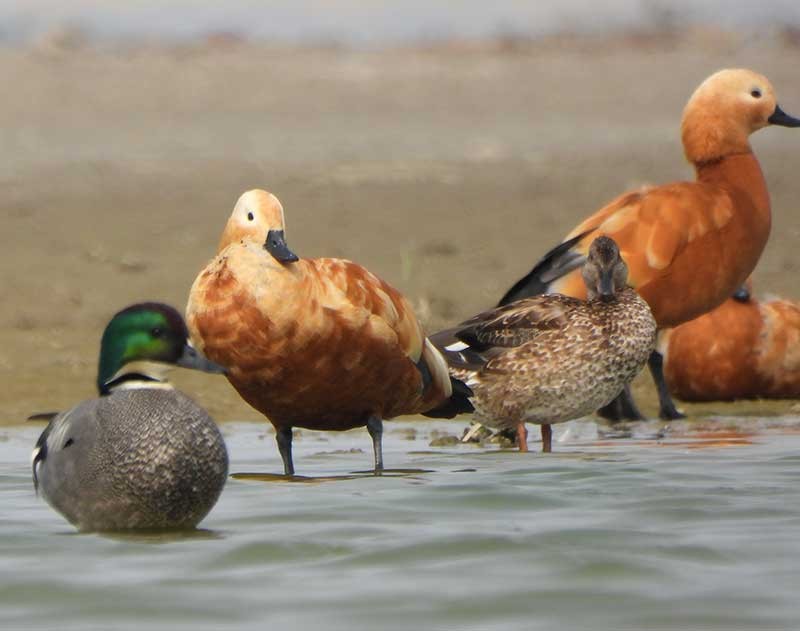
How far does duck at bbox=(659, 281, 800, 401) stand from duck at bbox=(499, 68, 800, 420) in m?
0.35

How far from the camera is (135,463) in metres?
6.23

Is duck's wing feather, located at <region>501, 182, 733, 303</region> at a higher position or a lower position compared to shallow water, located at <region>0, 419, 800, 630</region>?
higher

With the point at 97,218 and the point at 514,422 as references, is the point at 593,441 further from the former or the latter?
the point at 97,218

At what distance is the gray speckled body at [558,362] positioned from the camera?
26.4 ft

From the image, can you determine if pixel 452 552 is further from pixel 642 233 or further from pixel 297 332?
pixel 642 233

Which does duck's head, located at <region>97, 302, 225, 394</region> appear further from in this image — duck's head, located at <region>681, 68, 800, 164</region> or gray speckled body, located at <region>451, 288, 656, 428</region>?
duck's head, located at <region>681, 68, 800, 164</region>

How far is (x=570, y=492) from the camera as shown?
7.16 m

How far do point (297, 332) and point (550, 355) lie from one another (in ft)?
4.09

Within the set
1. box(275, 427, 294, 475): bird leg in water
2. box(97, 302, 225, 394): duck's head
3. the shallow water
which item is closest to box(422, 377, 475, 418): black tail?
the shallow water

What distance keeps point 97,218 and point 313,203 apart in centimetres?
175

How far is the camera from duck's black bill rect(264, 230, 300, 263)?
286 inches

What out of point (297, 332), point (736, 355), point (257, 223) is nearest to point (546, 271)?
point (736, 355)

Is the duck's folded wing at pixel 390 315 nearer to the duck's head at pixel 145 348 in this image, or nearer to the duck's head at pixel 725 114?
the duck's head at pixel 145 348

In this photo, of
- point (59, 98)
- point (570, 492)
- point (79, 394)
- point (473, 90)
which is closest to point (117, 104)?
point (59, 98)
